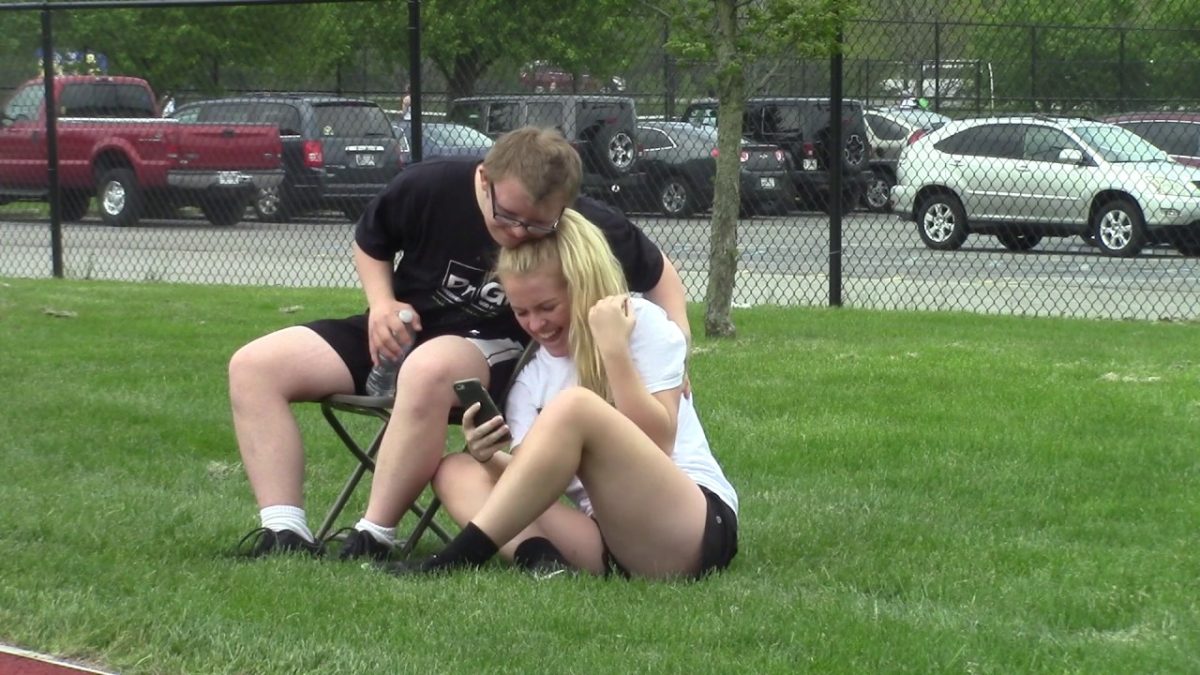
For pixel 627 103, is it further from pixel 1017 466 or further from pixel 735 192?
pixel 1017 466

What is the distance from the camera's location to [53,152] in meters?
13.1

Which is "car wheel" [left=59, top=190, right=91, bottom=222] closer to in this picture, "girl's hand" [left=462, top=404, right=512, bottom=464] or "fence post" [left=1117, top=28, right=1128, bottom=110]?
"fence post" [left=1117, top=28, right=1128, bottom=110]

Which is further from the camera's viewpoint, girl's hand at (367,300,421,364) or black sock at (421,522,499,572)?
girl's hand at (367,300,421,364)

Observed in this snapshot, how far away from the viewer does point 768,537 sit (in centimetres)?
498

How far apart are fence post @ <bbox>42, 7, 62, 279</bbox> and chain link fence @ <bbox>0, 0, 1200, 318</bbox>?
5cm

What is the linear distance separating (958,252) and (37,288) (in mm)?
8045

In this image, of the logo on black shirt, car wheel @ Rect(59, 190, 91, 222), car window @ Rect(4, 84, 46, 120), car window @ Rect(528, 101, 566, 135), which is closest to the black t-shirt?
the logo on black shirt

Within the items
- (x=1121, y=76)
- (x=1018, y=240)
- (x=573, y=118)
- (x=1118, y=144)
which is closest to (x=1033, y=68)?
(x=1121, y=76)

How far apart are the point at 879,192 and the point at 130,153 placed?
20.0 ft

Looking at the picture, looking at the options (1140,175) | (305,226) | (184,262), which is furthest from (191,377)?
(1140,175)

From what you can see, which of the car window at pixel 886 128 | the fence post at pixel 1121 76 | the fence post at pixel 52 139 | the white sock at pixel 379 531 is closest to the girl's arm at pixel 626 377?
the white sock at pixel 379 531

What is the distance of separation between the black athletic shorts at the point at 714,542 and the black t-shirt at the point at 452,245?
0.67m

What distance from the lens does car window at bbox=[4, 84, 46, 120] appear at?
13859 mm

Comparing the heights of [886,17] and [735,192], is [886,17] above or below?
above
